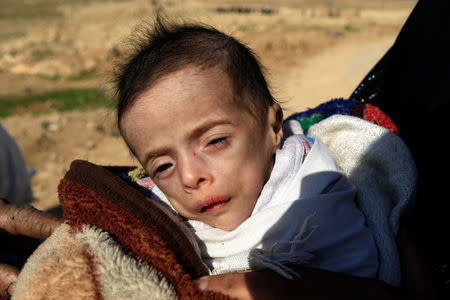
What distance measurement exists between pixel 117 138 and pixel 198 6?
38.8 feet

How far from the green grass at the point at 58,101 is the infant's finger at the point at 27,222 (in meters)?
5.55

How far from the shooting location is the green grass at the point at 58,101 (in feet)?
24.1

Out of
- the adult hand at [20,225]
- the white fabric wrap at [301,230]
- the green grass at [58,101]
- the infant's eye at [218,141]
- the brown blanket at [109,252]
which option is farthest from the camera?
the green grass at [58,101]

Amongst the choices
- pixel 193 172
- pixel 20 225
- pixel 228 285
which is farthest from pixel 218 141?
pixel 20 225

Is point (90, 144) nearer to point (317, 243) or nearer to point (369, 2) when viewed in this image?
point (317, 243)

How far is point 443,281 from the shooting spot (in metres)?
1.44

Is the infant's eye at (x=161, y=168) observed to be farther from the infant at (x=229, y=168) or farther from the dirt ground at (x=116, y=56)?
the dirt ground at (x=116, y=56)

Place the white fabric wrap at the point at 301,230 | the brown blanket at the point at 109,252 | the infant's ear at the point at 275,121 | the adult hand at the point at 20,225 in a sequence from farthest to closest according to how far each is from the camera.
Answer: the infant's ear at the point at 275,121, the adult hand at the point at 20,225, the white fabric wrap at the point at 301,230, the brown blanket at the point at 109,252

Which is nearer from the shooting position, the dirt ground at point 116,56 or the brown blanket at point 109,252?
the brown blanket at point 109,252

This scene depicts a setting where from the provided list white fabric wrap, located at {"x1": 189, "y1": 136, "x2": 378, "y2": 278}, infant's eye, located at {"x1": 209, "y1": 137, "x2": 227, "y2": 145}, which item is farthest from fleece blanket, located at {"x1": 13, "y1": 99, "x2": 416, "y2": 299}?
infant's eye, located at {"x1": 209, "y1": 137, "x2": 227, "y2": 145}

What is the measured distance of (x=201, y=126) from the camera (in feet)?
5.05

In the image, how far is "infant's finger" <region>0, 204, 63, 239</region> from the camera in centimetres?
177

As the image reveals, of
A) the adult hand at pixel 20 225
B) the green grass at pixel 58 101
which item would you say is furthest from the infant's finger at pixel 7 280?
the green grass at pixel 58 101

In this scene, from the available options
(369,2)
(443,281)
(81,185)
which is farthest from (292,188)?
(369,2)
